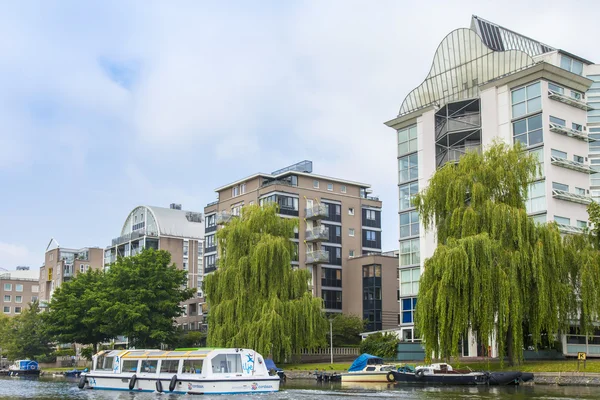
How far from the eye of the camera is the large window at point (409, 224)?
255 feet

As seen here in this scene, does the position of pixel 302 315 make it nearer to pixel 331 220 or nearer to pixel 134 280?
pixel 134 280

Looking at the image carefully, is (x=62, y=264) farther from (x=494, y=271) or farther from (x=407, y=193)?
(x=494, y=271)

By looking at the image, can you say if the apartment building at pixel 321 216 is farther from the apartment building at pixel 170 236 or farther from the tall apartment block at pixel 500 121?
the tall apartment block at pixel 500 121

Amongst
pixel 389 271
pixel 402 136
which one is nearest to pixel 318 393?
pixel 402 136

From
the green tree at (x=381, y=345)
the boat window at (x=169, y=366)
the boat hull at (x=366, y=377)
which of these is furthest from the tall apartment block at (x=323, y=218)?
the boat window at (x=169, y=366)

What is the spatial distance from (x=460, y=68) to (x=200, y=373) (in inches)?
1747

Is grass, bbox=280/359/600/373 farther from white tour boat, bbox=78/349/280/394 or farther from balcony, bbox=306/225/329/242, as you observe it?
balcony, bbox=306/225/329/242

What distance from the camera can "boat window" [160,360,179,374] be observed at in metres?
47.1

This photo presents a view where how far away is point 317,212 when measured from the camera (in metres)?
101

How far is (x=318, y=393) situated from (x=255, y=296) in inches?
1000

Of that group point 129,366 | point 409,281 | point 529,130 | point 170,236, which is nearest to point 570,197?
point 529,130

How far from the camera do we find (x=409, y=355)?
6819 centimetres

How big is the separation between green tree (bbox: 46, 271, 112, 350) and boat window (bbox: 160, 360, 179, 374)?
1583 inches

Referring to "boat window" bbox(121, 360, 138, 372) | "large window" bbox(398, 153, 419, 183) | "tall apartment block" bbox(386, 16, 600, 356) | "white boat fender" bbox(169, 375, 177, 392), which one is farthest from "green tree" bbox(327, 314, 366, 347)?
"white boat fender" bbox(169, 375, 177, 392)
